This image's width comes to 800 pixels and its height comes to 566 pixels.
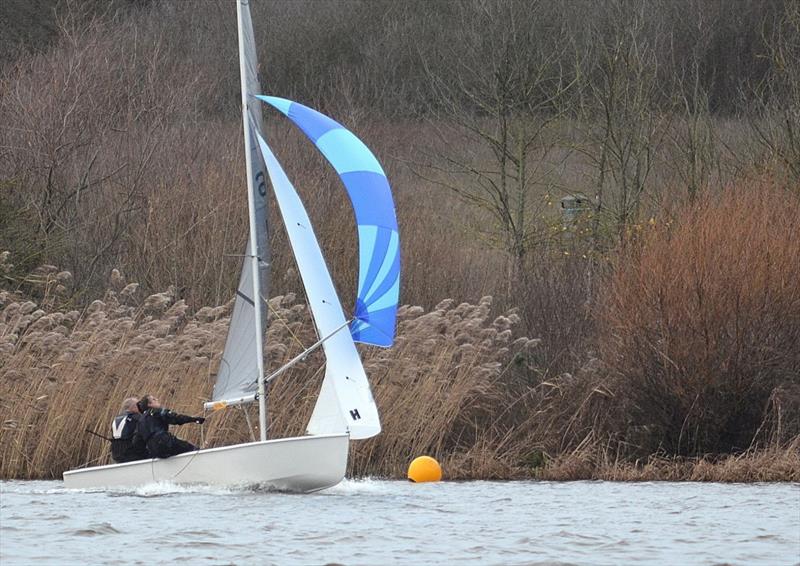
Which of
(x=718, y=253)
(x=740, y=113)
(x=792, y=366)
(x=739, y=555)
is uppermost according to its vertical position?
(x=740, y=113)

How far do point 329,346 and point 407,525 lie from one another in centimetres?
211

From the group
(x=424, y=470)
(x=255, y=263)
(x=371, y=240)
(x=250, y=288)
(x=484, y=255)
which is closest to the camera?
(x=371, y=240)

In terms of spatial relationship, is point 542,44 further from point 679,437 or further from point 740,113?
point 679,437

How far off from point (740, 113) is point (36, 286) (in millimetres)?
16603

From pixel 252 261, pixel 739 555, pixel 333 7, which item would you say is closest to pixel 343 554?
pixel 739 555

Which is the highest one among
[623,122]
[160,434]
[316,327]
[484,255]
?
[623,122]

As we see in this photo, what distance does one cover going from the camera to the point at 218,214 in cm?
2405

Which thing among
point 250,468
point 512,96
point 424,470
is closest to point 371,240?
point 250,468

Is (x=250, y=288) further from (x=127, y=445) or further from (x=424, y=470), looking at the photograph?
(x=424, y=470)

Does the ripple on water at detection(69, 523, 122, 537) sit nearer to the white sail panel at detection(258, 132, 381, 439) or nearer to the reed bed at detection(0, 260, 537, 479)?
the white sail panel at detection(258, 132, 381, 439)

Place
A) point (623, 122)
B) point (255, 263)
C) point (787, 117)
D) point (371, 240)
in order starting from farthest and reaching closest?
point (623, 122), point (787, 117), point (255, 263), point (371, 240)

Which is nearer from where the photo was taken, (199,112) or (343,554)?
(343,554)

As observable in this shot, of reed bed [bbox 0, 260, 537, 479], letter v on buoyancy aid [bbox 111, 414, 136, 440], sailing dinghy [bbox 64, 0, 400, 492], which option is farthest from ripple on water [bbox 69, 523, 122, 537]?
reed bed [bbox 0, 260, 537, 479]

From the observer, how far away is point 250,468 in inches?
595
